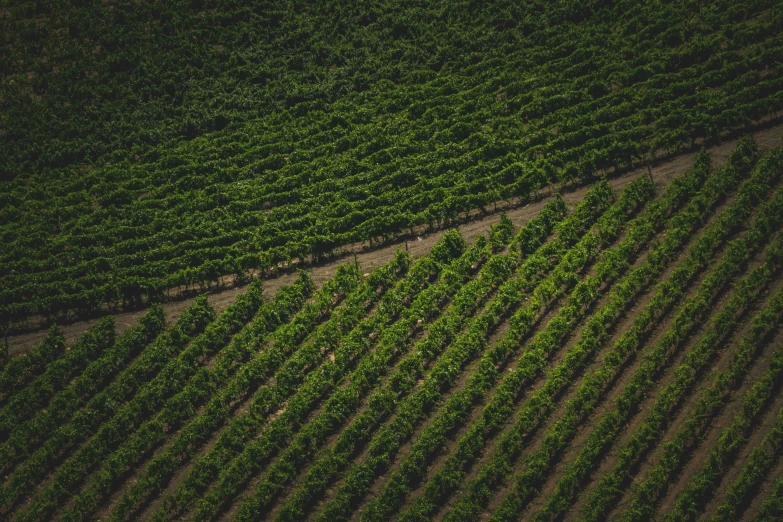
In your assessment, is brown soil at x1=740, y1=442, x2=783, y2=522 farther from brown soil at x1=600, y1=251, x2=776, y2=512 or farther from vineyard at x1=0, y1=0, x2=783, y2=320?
vineyard at x1=0, y1=0, x2=783, y2=320

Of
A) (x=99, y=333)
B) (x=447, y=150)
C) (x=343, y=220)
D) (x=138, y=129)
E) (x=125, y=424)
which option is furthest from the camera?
(x=138, y=129)

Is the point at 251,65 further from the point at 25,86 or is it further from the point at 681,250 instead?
the point at 681,250

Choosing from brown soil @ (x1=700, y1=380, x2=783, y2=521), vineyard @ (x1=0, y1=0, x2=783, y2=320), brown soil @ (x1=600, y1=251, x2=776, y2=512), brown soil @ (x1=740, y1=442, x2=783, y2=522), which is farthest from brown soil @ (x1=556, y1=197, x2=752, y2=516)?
vineyard @ (x1=0, y1=0, x2=783, y2=320)

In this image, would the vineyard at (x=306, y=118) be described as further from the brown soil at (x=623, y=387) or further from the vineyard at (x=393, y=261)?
the brown soil at (x=623, y=387)

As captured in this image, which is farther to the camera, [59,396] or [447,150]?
[447,150]

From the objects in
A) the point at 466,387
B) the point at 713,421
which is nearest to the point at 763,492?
the point at 713,421

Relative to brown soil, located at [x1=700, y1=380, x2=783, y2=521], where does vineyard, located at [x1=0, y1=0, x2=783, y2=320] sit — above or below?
above

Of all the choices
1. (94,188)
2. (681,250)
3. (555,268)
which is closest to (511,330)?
(555,268)
